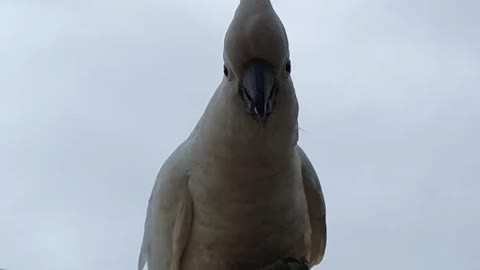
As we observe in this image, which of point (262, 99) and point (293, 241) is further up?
point (262, 99)

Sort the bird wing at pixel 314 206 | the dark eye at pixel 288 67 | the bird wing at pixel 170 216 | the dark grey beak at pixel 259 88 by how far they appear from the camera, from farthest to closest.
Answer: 1. the bird wing at pixel 314 206
2. the bird wing at pixel 170 216
3. the dark eye at pixel 288 67
4. the dark grey beak at pixel 259 88

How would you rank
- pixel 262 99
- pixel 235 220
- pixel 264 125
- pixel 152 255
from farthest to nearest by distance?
pixel 152 255, pixel 235 220, pixel 264 125, pixel 262 99

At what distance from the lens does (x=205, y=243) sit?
1866mm

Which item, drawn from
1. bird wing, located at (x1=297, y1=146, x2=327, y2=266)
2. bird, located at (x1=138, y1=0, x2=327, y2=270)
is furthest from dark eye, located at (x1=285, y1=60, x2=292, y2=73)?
bird wing, located at (x1=297, y1=146, x2=327, y2=266)

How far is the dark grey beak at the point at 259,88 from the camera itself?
62.2 inches

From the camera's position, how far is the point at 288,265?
1.79m

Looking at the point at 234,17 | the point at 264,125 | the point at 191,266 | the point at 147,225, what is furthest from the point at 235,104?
the point at 147,225

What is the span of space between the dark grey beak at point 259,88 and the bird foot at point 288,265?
0.38 meters

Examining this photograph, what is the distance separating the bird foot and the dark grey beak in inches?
14.8

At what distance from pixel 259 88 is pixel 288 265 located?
46cm

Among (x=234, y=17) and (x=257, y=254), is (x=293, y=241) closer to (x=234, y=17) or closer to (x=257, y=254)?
(x=257, y=254)

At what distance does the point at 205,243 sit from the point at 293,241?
218mm

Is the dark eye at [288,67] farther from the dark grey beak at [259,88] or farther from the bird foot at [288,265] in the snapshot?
the bird foot at [288,265]

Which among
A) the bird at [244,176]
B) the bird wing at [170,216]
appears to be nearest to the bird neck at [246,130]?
the bird at [244,176]
